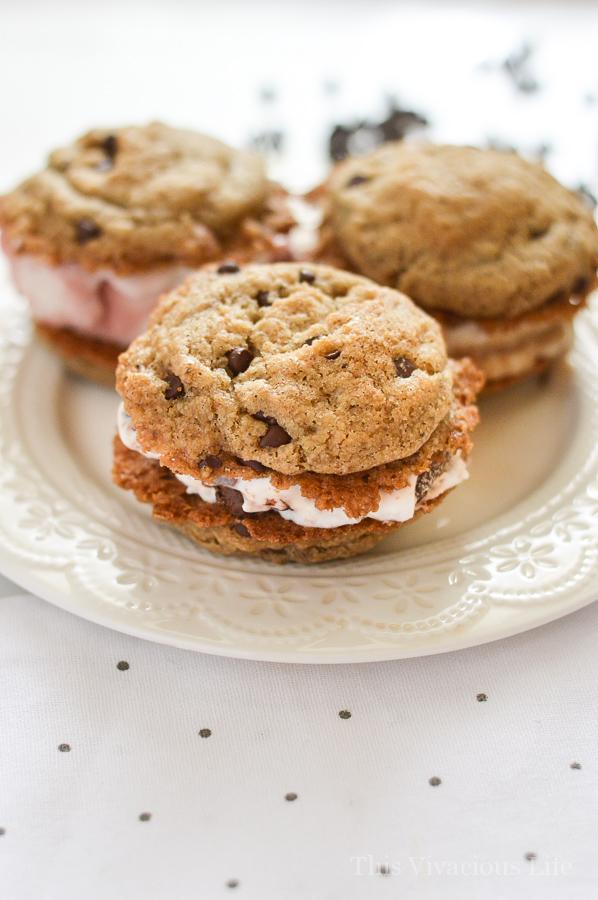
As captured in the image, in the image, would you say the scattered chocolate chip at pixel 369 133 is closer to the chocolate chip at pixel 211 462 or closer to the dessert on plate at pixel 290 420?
the dessert on plate at pixel 290 420

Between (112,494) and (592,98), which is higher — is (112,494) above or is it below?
below

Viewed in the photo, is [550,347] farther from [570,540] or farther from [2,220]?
[2,220]

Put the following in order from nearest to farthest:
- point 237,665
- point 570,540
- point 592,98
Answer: point 237,665 → point 570,540 → point 592,98

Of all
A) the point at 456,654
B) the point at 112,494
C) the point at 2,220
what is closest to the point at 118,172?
the point at 2,220

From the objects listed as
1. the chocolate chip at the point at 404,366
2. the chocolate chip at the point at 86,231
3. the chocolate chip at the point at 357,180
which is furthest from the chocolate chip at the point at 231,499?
the chocolate chip at the point at 357,180

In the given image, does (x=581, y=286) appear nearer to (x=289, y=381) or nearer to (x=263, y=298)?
(x=263, y=298)

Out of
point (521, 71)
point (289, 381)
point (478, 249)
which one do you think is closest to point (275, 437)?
point (289, 381)
